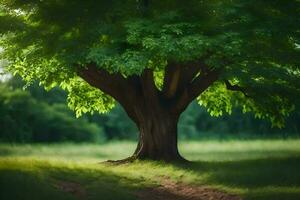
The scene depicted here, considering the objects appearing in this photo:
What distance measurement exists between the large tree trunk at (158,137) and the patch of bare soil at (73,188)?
8.72m

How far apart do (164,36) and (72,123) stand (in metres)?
36.8

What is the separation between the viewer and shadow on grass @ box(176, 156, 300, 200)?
1758cm

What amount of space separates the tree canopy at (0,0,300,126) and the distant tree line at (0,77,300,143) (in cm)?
1488

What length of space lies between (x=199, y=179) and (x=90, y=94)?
11.1 metres

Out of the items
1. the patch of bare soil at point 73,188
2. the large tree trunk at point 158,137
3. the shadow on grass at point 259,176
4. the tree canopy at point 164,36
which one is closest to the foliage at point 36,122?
the large tree trunk at point 158,137

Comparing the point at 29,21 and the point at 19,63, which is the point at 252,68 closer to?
the point at 29,21

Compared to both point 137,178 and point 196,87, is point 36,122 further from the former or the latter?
point 137,178

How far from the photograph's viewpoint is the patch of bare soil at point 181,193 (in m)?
17.6

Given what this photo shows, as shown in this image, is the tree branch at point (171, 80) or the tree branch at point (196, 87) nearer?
the tree branch at point (196, 87)

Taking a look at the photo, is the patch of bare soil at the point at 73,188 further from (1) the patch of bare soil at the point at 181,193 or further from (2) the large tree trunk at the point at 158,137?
(2) the large tree trunk at the point at 158,137

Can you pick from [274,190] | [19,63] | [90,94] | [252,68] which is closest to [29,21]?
[19,63]

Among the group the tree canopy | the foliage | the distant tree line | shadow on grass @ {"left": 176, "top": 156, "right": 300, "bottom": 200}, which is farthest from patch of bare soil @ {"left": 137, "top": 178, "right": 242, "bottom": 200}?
the foliage

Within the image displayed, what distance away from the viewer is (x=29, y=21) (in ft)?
78.1

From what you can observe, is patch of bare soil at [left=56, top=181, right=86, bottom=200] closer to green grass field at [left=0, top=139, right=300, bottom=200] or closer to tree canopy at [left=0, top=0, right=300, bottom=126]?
green grass field at [left=0, top=139, right=300, bottom=200]
